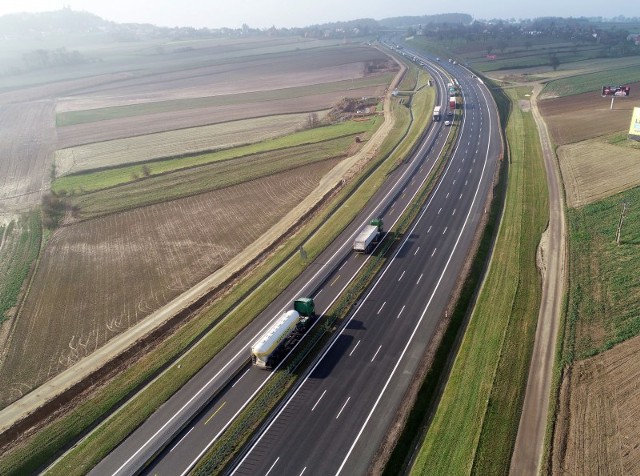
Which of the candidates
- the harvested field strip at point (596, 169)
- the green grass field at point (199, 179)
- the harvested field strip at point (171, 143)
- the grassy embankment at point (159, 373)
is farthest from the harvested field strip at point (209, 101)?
the grassy embankment at point (159, 373)

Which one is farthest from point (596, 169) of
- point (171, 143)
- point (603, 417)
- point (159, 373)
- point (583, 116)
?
point (171, 143)

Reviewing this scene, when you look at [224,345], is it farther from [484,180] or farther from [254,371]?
[484,180]

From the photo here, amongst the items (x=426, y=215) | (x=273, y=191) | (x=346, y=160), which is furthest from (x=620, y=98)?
(x=273, y=191)

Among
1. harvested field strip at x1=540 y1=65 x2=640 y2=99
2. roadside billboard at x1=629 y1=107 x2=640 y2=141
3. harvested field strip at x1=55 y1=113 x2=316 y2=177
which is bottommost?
harvested field strip at x1=55 y1=113 x2=316 y2=177

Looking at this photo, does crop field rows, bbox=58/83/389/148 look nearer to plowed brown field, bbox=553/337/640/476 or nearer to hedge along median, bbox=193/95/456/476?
hedge along median, bbox=193/95/456/476

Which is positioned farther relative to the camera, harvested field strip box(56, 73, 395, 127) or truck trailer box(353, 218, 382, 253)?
harvested field strip box(56, 73, 395, 127)

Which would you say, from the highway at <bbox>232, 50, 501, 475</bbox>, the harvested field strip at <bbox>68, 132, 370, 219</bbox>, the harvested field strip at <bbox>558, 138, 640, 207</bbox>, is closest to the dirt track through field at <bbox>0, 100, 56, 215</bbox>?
the harvested field strip at <bbox>68, 132, 370, 219</bbox>
